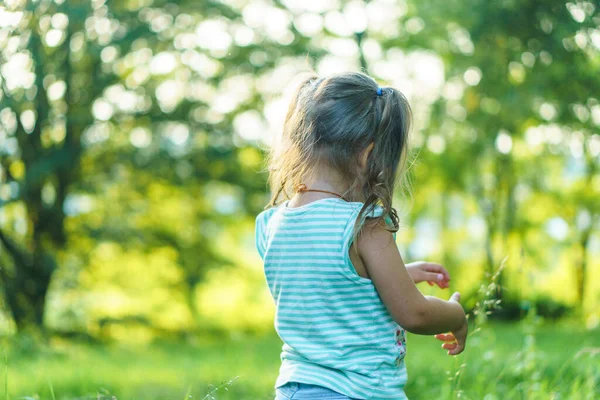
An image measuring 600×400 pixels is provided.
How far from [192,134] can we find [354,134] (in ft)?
37.6

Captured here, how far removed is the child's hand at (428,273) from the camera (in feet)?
7.09

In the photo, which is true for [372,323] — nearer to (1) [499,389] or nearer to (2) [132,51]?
(1) [499,389]

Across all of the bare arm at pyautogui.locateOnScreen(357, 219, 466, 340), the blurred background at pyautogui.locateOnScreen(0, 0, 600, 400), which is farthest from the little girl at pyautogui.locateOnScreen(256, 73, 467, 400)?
the blurred background at pyautogui.locateOnScreen(0, 0, 600, 400)

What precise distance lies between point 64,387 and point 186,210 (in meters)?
11.3

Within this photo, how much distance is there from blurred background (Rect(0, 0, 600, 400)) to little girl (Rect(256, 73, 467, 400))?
3693 millimetres

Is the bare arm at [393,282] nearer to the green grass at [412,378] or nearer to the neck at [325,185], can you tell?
the neck at [325,185]

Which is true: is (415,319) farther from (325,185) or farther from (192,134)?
(192,134)

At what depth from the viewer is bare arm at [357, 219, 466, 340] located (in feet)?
5.84

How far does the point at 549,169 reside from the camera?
66.1 ft

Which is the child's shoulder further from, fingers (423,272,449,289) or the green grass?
the green grass

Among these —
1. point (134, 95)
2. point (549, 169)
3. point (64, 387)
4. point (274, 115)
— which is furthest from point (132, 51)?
point (549, 169)

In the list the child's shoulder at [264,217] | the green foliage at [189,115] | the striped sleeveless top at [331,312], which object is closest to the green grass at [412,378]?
the striped sleeveless top at [331,312]

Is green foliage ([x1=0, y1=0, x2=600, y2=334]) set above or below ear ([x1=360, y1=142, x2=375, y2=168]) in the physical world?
below

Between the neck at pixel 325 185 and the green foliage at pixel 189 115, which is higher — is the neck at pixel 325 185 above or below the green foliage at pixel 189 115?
above
